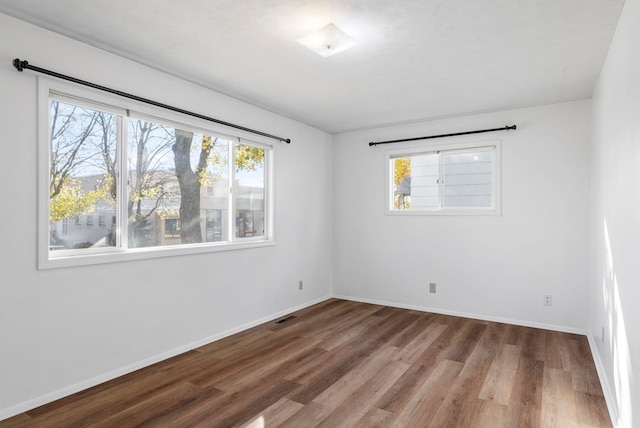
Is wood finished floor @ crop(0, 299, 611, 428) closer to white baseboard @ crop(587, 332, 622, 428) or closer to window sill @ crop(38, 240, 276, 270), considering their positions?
white baseboard @ crop(587, 332, 622, 428)

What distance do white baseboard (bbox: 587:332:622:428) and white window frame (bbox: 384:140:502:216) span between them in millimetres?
1716

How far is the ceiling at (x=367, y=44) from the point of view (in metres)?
2.25

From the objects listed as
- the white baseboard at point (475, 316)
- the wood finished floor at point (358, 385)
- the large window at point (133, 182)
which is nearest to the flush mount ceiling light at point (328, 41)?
the large window at point (133, 182)

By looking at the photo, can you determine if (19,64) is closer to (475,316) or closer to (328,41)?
(328,41)

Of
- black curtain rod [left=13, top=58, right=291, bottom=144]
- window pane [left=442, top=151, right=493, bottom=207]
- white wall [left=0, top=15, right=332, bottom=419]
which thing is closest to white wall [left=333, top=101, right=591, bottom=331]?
window pane [left=442, top=151, right=493, bottom=207]

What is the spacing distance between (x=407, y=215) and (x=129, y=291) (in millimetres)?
3487

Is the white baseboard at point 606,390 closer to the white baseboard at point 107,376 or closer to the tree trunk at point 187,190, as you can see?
the white baseboard at point 107,376

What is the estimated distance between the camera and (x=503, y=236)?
440 centimetres

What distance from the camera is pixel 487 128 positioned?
14.7ft

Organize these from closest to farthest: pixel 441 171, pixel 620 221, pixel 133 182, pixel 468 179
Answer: pixel 620 221 < pixel 133 182 < pixel 468 179 < pixel 441 171

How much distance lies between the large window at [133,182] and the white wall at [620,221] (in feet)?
10.7

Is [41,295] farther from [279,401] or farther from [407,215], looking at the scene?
[407,215]

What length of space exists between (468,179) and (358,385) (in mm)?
3005

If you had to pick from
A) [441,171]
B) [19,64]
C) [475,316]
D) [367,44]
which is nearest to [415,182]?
[441,171]
